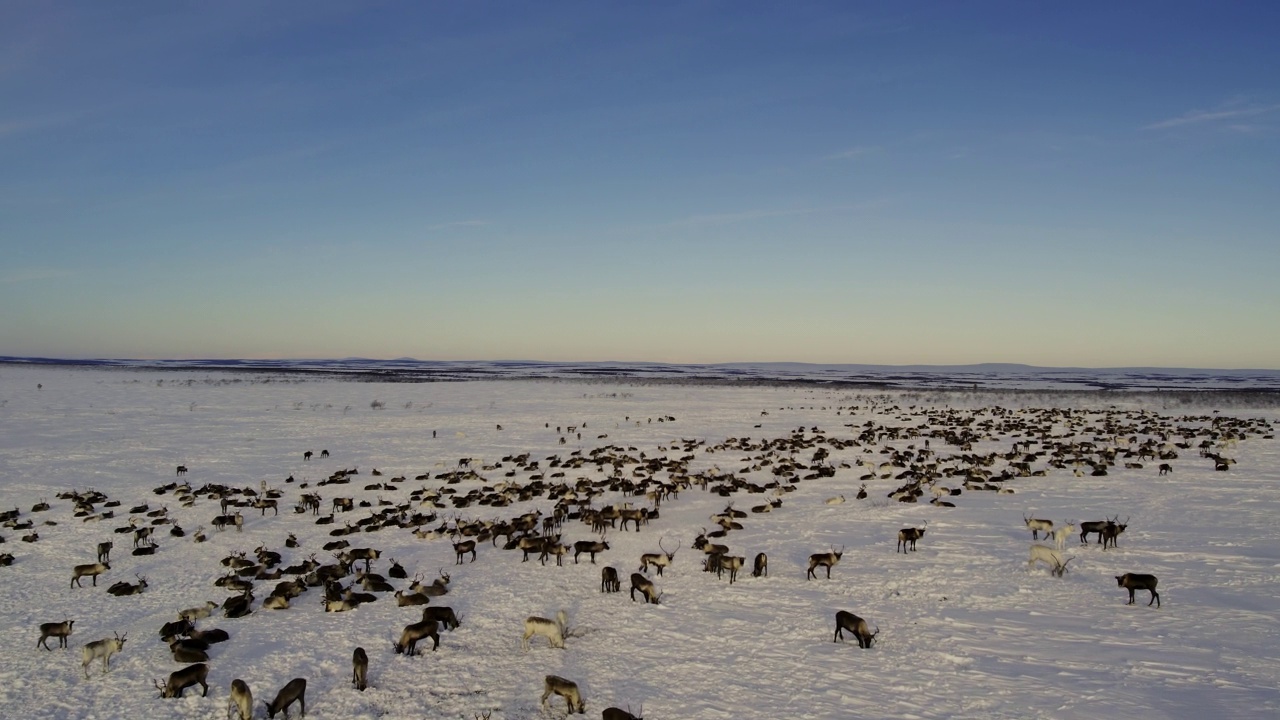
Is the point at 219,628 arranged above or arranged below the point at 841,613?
below

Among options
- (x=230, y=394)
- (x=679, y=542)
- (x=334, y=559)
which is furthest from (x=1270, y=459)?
(x=230, y=394)

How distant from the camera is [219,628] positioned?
10.2 meters

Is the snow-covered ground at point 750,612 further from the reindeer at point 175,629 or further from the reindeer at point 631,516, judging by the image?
the reindeer at point 631,516

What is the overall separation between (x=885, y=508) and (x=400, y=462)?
17.7m

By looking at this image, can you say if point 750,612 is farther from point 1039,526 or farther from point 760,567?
point 1039,526

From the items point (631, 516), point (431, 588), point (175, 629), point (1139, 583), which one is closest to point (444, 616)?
point (431, 588)

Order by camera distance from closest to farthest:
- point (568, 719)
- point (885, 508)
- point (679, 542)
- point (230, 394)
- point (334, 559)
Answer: point (568, 719) → point (334, 559) → point (679, 542) → point (885, 508) → point (230, 394)

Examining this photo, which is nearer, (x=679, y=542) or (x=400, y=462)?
(x=679, y=542)

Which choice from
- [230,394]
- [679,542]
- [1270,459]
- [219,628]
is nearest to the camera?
[219,628]

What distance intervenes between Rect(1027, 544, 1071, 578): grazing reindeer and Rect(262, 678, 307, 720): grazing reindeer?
11696 mm

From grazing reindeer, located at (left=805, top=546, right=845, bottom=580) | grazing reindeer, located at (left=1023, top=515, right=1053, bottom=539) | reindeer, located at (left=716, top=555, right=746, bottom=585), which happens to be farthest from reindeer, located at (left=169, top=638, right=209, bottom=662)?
grazing reindeer, located at (left=1023, top=515, right=1053, bottom=539)

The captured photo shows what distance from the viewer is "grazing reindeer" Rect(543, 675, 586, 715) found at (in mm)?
7777

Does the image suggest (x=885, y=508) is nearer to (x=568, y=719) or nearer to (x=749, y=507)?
(x=749, y=507)

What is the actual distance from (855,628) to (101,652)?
32.3 ft
